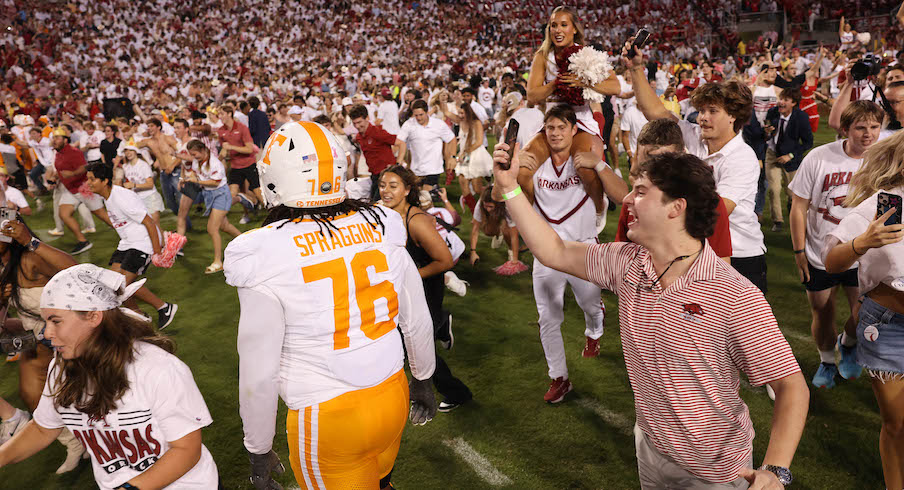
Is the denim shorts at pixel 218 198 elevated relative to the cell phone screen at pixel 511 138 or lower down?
lower down

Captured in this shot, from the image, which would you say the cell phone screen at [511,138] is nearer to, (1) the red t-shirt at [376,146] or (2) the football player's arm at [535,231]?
(2) the football player's arm at [535,231]

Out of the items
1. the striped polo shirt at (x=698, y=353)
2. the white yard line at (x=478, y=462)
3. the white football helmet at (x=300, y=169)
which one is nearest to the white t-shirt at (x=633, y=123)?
the white yard line at (x=478, y=462)

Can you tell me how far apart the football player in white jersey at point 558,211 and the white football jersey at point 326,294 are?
83.0 inches

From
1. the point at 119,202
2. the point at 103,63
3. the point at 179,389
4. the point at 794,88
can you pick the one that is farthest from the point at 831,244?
the point at 103,63

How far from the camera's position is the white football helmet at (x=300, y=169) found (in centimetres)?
241

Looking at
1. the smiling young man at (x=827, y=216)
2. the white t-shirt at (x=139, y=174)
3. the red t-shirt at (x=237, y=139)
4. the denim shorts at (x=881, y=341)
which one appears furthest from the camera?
the red t-shirt at (x=237, y=139)

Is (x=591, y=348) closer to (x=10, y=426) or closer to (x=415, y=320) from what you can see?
(x=415, y=320)

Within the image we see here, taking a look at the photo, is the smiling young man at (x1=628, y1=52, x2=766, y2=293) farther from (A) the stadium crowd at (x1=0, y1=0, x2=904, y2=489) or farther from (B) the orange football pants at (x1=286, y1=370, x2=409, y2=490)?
(B) the orange football pants at (x1=286, y1=370, x2=409, y2=490)

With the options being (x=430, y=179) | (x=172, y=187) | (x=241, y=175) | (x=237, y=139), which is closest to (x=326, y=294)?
(x=430, y=179)

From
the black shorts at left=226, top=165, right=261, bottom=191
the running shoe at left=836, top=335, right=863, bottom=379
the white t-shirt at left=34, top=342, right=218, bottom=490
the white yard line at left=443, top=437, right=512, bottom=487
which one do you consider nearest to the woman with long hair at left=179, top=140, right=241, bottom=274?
the black shorts at left=226, top=165, right=261, bottom=191

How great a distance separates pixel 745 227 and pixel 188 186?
8.12 m

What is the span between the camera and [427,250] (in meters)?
4.45

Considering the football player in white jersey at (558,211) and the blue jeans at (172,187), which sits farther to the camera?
the blue jeans at (172,187)

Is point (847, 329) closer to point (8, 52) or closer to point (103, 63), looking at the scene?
point (103, 63)
